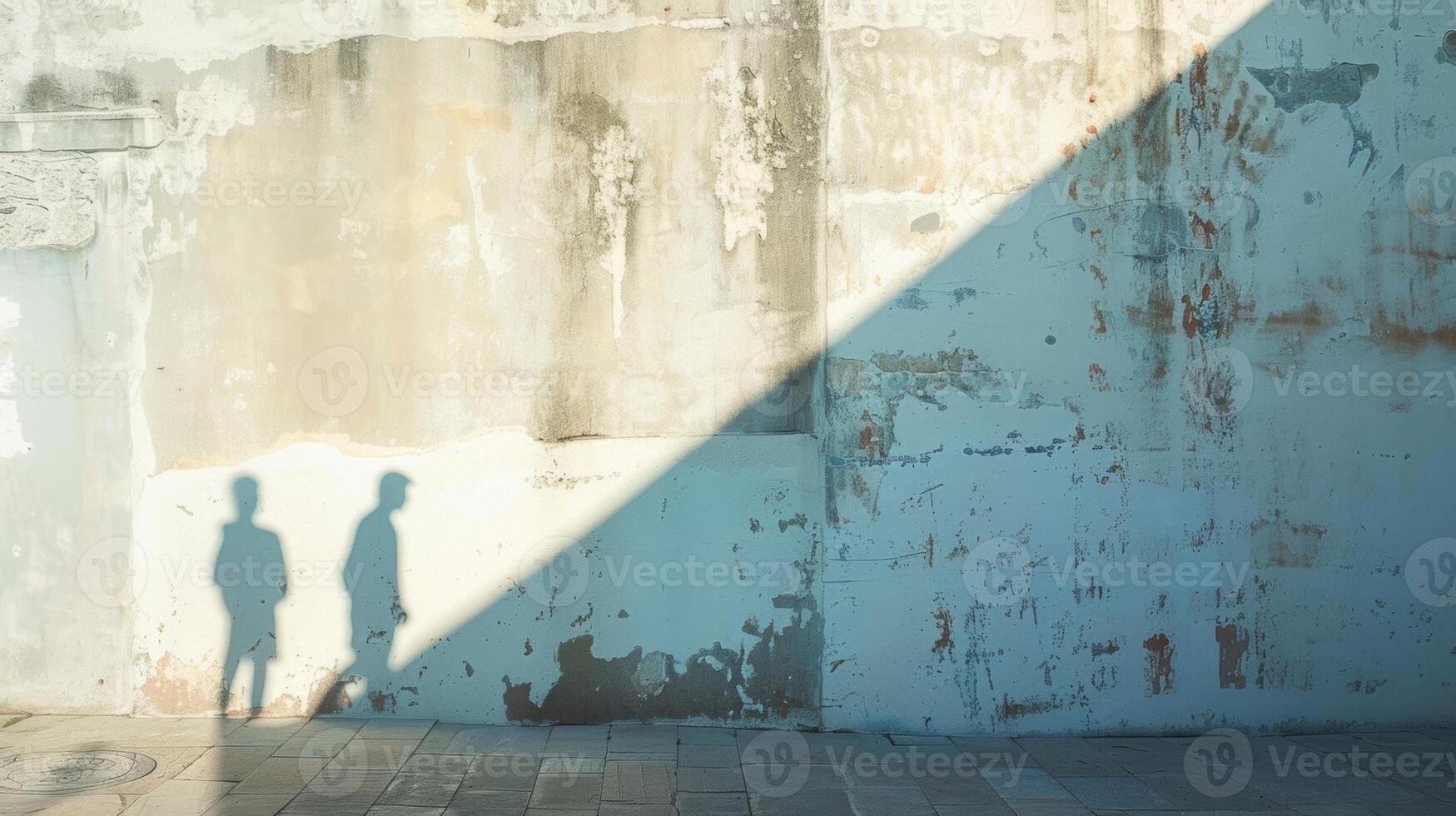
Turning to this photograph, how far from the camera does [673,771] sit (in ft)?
15.0

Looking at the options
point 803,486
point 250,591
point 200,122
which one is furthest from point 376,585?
point 200,122

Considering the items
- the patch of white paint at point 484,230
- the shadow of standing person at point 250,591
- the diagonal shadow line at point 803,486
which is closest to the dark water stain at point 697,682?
the diagonal shadow line at point 803,486

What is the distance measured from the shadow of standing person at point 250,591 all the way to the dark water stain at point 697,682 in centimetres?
131

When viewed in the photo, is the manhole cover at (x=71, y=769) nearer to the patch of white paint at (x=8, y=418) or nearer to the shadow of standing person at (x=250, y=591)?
the shadow of standing person at (x=250, y=591)

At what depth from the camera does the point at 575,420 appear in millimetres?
5195

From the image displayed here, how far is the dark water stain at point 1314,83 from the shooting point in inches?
209

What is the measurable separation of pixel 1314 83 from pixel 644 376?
4.04 metres

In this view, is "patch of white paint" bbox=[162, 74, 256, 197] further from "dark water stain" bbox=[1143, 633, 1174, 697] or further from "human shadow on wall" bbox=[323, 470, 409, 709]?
"dark water stain" bbox=[1143, 633, 1174, 697]

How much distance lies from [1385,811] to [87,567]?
21.4ft

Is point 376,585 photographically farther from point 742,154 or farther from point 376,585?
point 742,154

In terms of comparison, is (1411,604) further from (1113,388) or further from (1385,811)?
(1113,388)

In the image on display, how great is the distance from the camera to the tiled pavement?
13.8ft

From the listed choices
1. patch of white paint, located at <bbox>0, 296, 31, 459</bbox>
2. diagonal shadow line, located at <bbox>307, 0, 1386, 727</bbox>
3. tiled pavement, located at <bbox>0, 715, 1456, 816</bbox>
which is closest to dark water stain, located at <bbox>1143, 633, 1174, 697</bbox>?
tiled pavement, located at <bbox>0, 715, 1456, 816</bbox>

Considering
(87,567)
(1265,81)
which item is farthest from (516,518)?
(1265,81)
